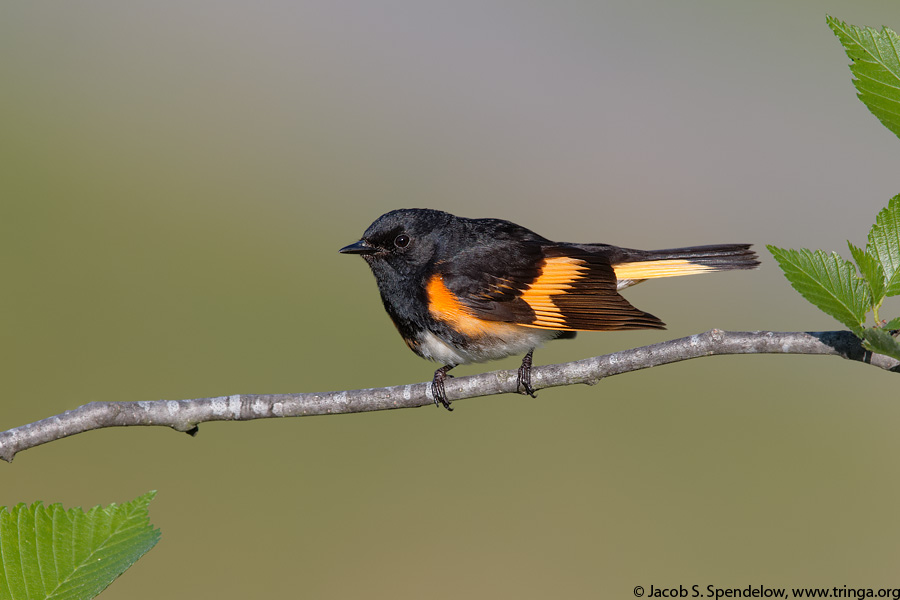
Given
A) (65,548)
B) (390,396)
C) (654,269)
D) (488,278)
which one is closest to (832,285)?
(65,548)

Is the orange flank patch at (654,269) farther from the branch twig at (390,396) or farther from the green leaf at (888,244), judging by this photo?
the green leaf at (888,244)

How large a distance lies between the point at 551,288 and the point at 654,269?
65 cm

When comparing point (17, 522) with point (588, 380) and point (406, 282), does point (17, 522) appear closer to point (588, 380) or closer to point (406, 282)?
point (588, 380)

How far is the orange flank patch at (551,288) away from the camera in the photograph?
3789 mm

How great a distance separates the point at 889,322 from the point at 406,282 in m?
2.79

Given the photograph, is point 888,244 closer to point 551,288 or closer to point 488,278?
point 551,288

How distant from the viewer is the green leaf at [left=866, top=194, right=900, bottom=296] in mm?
1521

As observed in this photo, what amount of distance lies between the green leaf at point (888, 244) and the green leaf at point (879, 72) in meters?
0.26

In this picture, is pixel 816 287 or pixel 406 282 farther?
pixel 406 282

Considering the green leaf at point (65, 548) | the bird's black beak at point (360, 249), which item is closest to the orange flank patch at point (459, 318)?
the bird's black beak at point (360, 249)

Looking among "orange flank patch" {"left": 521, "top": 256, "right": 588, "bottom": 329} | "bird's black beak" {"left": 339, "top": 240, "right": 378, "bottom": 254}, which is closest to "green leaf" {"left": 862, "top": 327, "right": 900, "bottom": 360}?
"orange flank patch" {"left": 521, "top": 256, "right": 588, "bottom": 329}

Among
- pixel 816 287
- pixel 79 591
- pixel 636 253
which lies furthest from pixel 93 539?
pixel 636 253

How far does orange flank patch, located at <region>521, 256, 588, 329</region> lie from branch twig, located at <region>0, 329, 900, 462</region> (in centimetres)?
77

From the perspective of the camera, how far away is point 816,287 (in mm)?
1514
